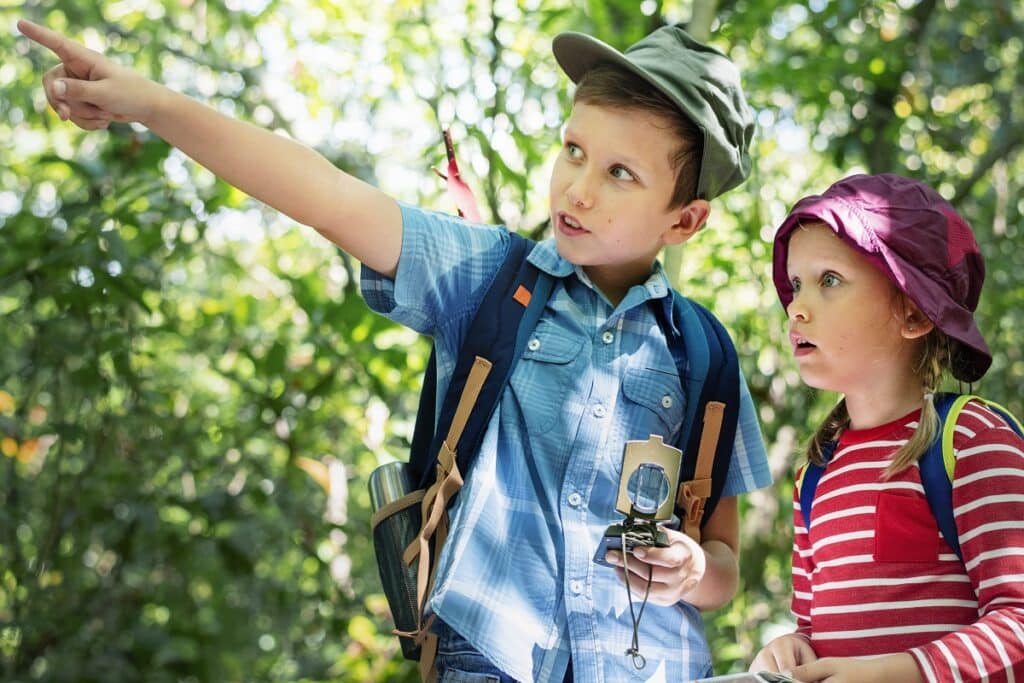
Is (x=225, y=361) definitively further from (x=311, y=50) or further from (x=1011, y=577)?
(x=1011, y=577)

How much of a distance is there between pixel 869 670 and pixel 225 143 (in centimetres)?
108

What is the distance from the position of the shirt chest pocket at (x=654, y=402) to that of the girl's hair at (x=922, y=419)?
A: 0.23 metres

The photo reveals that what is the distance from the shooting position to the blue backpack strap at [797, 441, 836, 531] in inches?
72.0

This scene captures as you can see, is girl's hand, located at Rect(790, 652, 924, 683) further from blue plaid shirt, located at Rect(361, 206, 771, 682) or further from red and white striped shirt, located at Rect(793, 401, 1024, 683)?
blue plaid shirt, located at Rect(361, 206, 771, 682)

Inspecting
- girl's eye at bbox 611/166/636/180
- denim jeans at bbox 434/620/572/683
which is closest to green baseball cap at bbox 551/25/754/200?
girl's eye at bbox 611/166/636/180

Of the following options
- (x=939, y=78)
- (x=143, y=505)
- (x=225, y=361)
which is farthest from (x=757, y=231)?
(x=225, y=361)

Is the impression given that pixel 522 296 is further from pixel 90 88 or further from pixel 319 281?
pixel 319 281

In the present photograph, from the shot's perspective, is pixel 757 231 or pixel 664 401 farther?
pixel 757 231

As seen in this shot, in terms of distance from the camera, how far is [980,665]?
1422 millimetres

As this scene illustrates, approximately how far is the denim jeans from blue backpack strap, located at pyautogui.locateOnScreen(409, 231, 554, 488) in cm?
24

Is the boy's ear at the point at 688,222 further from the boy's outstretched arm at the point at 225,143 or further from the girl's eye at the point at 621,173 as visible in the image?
the boy's outstretched arm at the point at 225,143

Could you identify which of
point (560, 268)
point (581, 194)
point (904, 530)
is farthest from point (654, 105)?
point (904, 530)

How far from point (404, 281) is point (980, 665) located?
0.94 m

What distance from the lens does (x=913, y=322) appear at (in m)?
1.70
